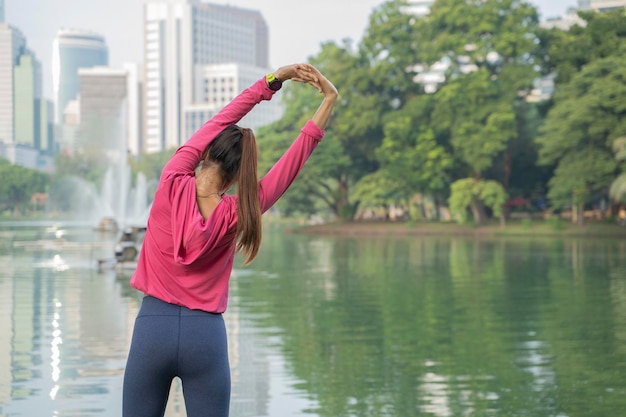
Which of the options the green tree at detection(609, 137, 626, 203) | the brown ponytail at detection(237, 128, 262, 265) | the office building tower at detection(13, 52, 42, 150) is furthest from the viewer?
the office building tower at detection(13, 52, 42, 150)

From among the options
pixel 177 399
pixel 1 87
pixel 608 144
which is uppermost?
pixel 1 87

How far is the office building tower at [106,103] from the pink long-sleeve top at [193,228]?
280 ft

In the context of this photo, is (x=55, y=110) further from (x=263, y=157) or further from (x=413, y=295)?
(x=413, y=295)

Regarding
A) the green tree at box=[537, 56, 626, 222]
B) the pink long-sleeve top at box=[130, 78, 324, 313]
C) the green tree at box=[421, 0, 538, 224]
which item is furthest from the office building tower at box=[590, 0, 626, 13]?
the pink long-sleeve top at box=[130, 78, 324, 313]

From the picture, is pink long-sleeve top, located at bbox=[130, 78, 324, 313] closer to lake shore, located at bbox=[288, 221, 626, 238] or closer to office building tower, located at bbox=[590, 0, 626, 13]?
lake shore, located at bbox=[288, 221, 626, 238]

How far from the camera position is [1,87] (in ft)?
294

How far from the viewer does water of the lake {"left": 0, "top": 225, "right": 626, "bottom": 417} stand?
6.92m

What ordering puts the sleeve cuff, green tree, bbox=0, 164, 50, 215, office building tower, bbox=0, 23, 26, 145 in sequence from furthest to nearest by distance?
office building tower, bbox=0, 23, 26, 145 < green tree, bbox=0, 164, 50, 215 < the sleeve cuff

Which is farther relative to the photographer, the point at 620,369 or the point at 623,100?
the point at 623,100

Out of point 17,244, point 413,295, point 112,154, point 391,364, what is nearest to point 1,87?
point 112,154

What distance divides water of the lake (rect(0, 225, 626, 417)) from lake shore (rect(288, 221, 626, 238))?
2177cm

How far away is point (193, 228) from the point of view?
299 centimetres

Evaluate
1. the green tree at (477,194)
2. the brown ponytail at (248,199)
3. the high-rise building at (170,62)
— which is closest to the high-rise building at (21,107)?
the high-rise building at (170,62)

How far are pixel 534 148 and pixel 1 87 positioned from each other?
53210mm
